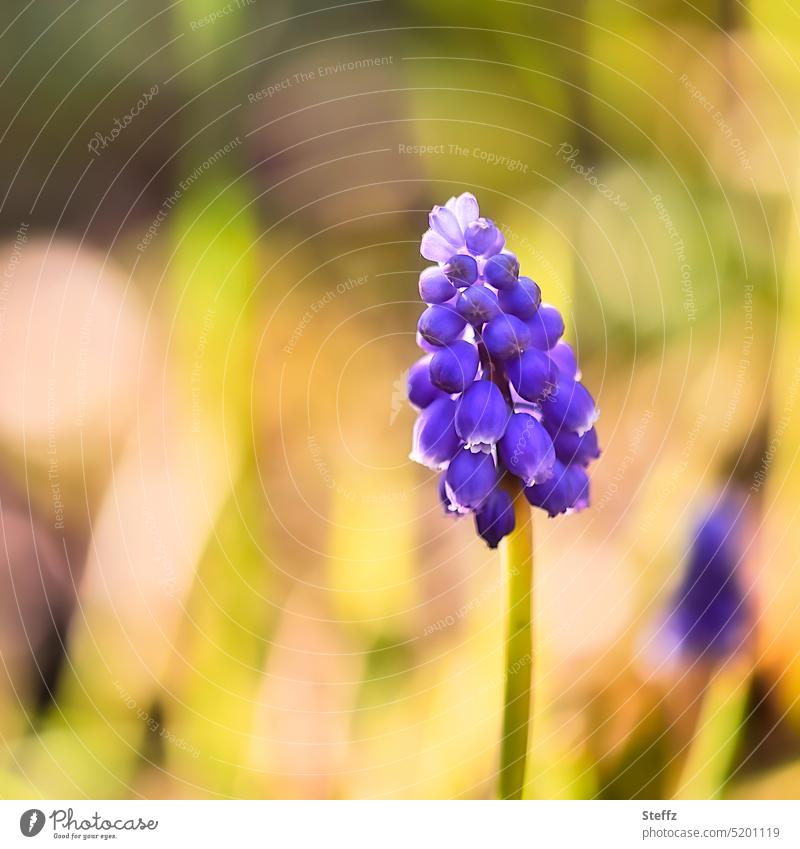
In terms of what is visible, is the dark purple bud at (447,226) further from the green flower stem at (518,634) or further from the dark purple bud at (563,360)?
the green flower stem at (518,634)

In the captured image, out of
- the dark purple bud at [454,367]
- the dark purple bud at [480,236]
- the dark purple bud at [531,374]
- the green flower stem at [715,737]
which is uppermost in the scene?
the dark purple bud at [480,236]

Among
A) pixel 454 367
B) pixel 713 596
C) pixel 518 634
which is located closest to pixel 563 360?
pixel 454 367

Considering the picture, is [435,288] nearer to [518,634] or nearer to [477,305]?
[477,305]

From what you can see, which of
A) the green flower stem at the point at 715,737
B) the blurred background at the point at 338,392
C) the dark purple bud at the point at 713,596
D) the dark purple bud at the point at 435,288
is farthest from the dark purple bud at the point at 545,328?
the green flower stem at the point at 715,737

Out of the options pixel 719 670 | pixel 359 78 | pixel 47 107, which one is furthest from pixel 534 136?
pixel 719 670

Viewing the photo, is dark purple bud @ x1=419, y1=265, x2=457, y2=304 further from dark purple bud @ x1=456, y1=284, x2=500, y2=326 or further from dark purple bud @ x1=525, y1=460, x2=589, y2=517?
dark purple bud @ x1=525, y1=460, x2=589, y2=517
